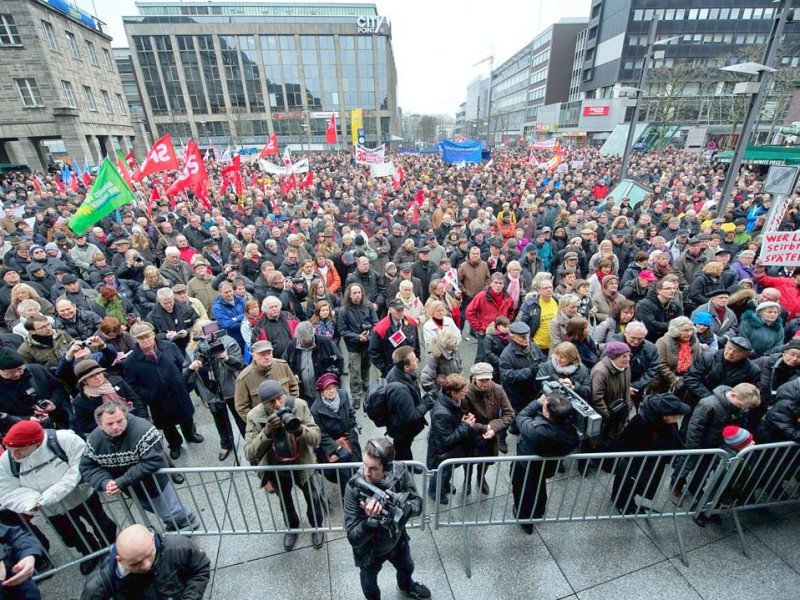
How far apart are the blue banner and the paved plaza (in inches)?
681

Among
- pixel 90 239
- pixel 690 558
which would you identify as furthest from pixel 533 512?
pixel 90 239

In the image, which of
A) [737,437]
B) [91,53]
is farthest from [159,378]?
[91,53]

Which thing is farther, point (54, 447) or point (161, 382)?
point (161, 382)

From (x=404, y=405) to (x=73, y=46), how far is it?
49651mm

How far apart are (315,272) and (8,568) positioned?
4.83m

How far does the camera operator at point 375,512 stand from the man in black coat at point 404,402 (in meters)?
0.87

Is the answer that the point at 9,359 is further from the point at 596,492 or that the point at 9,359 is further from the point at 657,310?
the point at 657,310

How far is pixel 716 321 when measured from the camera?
5.30 m

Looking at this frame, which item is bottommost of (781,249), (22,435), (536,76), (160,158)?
(22,435)

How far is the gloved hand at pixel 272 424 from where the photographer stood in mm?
3208

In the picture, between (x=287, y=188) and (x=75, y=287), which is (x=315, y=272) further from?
(x=287, y=188)

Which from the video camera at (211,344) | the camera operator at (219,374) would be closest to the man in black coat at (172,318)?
the camera operator at (219,374)

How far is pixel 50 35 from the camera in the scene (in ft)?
107

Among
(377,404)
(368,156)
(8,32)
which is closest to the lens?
(377,404)
